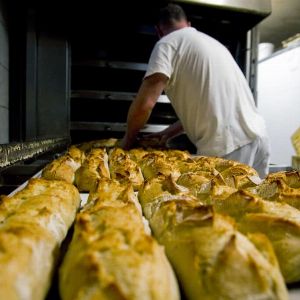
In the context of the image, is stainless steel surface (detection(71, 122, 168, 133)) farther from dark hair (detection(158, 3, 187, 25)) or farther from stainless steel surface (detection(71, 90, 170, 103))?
dark hair (detection(158, 3, 187, 25))

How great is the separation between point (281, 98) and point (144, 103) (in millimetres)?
3440

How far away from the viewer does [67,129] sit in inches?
116

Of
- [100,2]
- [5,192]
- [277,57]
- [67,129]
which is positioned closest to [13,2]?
[100,2]

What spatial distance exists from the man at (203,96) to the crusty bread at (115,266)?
6.30ft

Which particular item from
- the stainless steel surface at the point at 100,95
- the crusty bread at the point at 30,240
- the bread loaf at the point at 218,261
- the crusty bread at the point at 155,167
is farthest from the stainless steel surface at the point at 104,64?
the bread loaf at the point at 218,261

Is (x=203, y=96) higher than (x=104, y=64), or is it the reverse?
(x=104, y=64)

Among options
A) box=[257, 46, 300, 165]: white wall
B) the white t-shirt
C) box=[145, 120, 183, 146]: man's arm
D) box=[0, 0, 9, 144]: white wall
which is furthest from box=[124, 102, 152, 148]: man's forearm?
box=[257, 46, 300, 165]: white wall

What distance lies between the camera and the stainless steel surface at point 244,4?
114 inches

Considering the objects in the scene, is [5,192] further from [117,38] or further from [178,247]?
[117,38]

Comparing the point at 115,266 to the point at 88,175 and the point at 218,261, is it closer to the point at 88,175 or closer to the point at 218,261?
the point at 218,261

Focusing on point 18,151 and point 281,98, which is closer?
point 18,151

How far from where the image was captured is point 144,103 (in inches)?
100

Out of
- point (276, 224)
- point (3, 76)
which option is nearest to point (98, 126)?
point (3, 76)

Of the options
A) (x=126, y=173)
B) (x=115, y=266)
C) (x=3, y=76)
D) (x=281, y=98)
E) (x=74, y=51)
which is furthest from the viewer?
(x=281, y=98)
